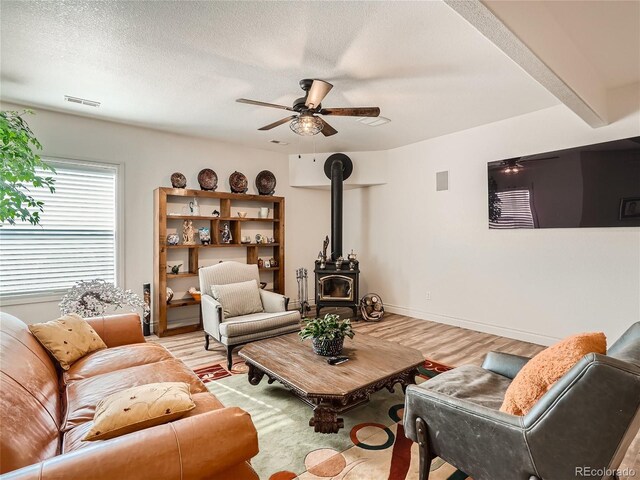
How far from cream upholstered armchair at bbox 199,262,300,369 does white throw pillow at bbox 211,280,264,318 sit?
0.02m

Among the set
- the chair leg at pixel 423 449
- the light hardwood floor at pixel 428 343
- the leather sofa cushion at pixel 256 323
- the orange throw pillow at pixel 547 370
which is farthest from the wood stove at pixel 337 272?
the orange throw pillow at pixel 547 370

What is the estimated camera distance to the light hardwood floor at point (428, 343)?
11.8 feet

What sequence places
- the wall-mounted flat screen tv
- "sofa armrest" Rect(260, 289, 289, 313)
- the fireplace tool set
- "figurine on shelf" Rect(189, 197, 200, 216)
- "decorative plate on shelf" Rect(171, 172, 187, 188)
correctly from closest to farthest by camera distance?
the wall-mounted flat screen tv, "sofa armrest" Rect(260, 289, 289, 313), "decorative plate on shelf" Rect(171, 172, 187, 188), "figurine on shelf" Rect(189, 197, 200, 216), the fireplace tool set

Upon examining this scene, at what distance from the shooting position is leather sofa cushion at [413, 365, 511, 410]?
174cm

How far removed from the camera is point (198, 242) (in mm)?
5008

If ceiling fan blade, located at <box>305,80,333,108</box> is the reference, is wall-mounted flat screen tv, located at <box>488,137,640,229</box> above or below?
below

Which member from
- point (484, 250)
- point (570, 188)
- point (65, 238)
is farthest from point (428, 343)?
point (65, 238)

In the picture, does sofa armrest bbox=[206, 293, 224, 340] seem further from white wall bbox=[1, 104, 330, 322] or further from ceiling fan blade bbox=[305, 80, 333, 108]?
ceiling fan blade bbox=[305, 80, 333, 108]

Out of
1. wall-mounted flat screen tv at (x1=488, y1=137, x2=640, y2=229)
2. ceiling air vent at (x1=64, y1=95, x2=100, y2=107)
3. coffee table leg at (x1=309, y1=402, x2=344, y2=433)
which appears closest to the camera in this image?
coffee table leg at (x1=309, y1=402, x2=344, y2=433)

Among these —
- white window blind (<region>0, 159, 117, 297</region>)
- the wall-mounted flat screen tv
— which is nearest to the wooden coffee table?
the wall-mounted flat screen tv

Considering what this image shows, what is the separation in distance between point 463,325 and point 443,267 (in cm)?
87

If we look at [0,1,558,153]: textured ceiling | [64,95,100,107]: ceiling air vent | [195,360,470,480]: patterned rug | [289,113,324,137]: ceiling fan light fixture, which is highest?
[0,1,558,153]: textured ceiling

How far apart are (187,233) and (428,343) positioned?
3.60 metres

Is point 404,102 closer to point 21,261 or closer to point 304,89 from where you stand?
point 304,89
